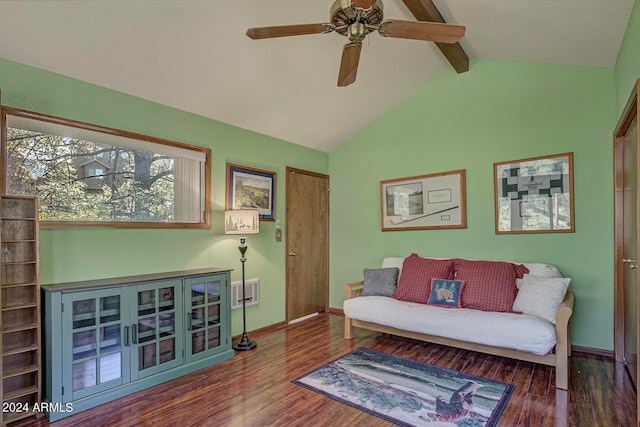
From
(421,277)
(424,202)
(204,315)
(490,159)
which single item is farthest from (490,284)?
(204,315)

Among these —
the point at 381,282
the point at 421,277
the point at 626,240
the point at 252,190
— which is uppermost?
the point at 252,190

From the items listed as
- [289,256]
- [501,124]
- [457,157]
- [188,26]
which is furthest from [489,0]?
[289,256]

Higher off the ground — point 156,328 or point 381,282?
point 381,282

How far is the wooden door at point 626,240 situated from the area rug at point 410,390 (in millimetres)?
1117

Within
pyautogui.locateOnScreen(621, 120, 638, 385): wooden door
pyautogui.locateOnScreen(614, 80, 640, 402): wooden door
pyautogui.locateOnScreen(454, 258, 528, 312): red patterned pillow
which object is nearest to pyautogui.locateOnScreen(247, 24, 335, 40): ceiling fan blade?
pyautogui.locateOnScreen(614, 80, 640, 402): wooden door

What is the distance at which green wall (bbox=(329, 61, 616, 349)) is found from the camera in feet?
10.5

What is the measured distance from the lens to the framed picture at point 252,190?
3.72m

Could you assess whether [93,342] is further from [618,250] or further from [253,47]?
[618,250]

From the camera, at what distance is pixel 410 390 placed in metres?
2.54

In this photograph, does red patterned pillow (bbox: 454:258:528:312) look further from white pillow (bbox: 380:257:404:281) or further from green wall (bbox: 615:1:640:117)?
green wall (bbox: 615:1:640:117)

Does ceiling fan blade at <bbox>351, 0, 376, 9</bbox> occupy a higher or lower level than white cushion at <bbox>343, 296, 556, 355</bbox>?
higher

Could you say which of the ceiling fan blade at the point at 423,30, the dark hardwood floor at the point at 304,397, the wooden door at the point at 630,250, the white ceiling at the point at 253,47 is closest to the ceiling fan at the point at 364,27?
the ceiling fan blade at the point at 423,30

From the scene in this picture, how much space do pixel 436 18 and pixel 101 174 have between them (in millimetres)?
3102

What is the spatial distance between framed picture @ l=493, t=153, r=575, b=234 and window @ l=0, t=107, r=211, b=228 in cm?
315
